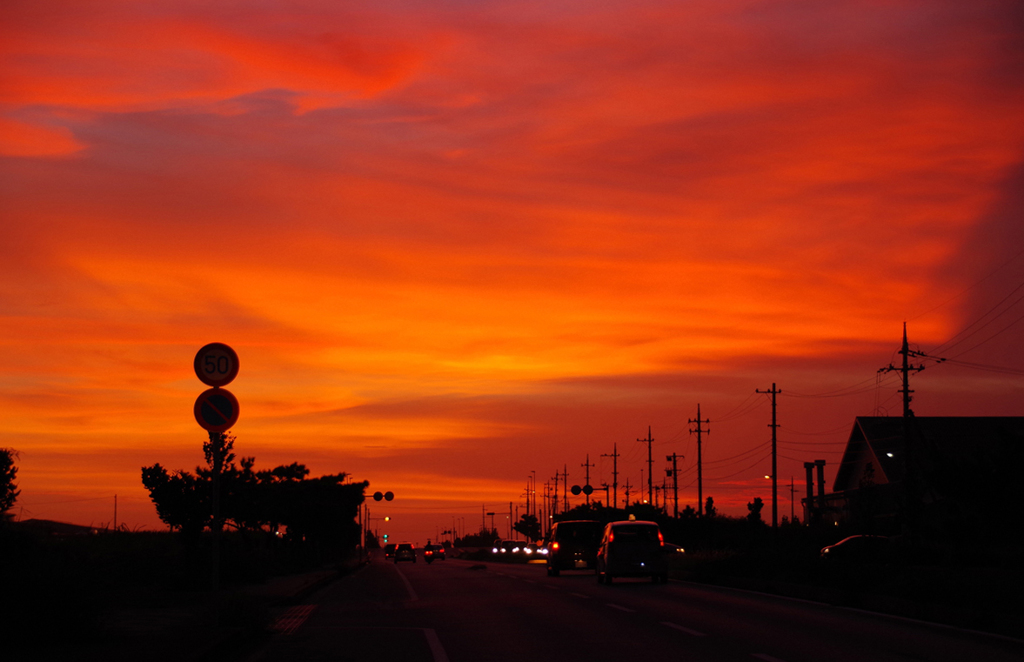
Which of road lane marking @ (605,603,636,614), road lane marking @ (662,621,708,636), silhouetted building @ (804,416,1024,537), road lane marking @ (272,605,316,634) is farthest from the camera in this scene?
silhouetted building @ (804,416,1024,537)

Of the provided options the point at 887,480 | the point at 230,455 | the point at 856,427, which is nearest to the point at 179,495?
the point at 230,455

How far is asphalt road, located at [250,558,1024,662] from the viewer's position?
13.3 metres

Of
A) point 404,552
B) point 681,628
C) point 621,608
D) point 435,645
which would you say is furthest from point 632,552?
point 404,552

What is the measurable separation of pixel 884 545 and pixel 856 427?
5187cm

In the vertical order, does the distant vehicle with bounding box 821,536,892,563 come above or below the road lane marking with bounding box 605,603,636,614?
below

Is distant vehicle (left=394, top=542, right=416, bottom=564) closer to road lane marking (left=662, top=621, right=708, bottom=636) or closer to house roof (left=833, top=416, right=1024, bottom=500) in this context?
house roof (left=833, top=416, right=1024, bottom=500)

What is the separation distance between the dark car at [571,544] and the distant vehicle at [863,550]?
851 centimetres

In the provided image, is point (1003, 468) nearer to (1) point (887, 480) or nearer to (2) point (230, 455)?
(2) point (230, 455)

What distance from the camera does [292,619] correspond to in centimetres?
1975

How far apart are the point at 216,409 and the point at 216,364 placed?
1.96 ft

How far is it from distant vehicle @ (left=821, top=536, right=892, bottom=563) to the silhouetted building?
3.90 ft

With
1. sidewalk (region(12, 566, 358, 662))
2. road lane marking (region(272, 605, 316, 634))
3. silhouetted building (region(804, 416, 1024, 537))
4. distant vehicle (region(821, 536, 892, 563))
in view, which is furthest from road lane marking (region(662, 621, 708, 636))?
silhouetted building (region(804, 416, 1024, 537))

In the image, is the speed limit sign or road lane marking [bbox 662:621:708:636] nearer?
the speed limit sign

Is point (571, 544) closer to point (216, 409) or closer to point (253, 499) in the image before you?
point (253, 499)
